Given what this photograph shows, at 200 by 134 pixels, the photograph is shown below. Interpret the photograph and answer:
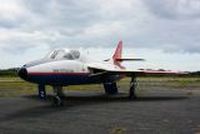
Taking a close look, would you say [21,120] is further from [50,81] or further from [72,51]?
A: [72,51]

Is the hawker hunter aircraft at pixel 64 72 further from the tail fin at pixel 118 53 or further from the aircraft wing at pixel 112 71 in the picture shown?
the tail fin at pixel 118 53

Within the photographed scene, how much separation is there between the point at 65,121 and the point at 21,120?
4.78 feet

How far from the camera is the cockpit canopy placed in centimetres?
2290

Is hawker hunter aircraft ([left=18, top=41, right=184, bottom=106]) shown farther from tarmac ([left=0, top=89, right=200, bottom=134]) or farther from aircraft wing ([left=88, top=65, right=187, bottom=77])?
tarmac ([left=0, top=89, right=200, bottom=134])

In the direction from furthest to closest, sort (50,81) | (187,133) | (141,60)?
(141,60), (50,81), (187,133)

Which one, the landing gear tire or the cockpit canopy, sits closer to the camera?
the landing gear tire

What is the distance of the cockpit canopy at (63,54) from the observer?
22897 mm

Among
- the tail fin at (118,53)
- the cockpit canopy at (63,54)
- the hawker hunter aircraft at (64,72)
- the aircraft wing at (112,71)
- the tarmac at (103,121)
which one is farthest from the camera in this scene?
the tail fin at (118,53)

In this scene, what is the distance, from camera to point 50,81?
21969 mm

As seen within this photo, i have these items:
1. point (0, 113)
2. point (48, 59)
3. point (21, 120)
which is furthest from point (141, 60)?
point (21, 120)

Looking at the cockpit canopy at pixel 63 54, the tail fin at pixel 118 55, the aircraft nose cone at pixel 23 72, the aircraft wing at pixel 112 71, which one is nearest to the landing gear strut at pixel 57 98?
the cockpit canopy at pixel 63 54

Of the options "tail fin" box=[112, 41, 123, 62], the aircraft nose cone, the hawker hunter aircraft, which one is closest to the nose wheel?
the hawker hunter aircraft

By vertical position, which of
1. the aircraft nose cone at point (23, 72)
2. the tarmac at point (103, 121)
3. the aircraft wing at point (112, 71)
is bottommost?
the tarmac at point (103, 121)

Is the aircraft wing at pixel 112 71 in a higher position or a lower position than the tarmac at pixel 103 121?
higher
